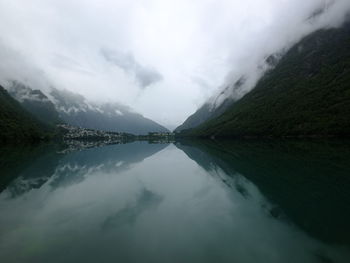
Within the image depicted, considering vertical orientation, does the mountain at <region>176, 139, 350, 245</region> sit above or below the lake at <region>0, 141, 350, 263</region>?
below

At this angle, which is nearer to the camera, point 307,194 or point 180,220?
point 180,220

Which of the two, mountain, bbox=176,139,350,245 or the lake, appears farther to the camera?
mountain, bbox=176,139,350,245

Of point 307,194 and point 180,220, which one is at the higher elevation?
point 180,220

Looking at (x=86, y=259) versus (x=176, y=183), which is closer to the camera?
(x=86, y=259)

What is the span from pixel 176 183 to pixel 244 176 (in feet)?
30.3

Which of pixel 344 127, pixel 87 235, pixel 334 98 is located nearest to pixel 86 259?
pixel 87 235

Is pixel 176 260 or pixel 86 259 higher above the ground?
pixel 86 259

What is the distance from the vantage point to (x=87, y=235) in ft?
51.4

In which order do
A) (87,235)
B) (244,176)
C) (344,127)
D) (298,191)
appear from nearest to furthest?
(87,235) → (298,191) → (244,176) → (344,127)

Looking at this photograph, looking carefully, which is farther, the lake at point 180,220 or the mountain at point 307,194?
the mountain at point 307,194

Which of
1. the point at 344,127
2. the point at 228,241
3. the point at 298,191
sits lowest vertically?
the point at 344,127

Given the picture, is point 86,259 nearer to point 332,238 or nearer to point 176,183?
point 332,238

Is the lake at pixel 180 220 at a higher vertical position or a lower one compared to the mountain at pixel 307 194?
higher

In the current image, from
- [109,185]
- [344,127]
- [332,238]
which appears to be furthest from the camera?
[344,127]
